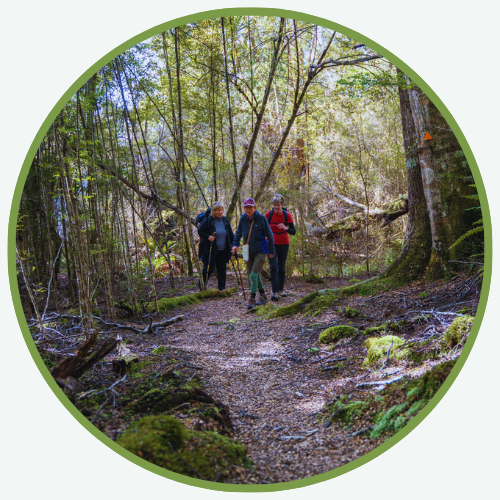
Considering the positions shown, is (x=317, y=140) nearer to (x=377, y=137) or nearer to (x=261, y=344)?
(x=377, y=137)

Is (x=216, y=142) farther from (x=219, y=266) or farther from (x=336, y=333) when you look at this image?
(x=336, y=333)

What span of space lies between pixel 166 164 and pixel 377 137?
8.48ft

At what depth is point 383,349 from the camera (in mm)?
2717

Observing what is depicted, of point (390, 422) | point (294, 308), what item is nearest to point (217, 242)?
point (294, 308)

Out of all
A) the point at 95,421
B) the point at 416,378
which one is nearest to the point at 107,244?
the point at 95,421

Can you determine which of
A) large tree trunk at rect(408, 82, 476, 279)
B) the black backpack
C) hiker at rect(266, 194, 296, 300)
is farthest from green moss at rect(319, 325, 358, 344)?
the black backpack

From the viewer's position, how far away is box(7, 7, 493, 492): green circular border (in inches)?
73.0

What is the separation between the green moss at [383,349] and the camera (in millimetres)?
2596

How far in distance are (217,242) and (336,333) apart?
2.50 meters

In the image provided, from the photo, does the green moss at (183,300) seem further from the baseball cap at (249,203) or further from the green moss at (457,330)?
the green moss at (457,330)

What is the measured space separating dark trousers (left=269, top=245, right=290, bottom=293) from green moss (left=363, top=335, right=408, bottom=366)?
2.48m

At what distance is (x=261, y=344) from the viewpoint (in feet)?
11.6

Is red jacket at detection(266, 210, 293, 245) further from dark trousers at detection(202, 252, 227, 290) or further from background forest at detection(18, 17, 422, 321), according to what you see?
dark trousers at detection(202, 252, 227, 290)

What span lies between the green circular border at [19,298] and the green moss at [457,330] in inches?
1.7
